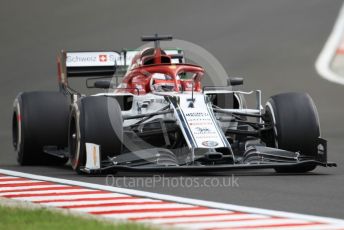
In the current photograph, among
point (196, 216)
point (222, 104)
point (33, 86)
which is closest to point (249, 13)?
point (33, 86)

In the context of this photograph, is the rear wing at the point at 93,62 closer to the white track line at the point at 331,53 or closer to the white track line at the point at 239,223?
the white track line at the point at 239,223

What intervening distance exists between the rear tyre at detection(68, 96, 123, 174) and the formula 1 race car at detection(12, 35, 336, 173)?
1 centimetres

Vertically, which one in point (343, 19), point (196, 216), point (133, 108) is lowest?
point (196, 216)

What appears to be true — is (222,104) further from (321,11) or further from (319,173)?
(321,11)

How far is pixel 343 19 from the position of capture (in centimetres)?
3541

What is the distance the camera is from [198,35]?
33.8 m

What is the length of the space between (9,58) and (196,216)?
23.2m

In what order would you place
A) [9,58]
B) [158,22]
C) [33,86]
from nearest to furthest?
[33,86]
[9,58]
[158,22]

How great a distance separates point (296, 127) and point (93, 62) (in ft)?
18.1

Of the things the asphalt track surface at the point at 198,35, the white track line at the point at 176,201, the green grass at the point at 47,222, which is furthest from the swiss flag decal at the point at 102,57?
the green grass at the point at 47,222

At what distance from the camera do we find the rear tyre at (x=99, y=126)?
46.9 ft

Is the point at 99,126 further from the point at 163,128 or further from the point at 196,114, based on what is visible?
the point at 196,114

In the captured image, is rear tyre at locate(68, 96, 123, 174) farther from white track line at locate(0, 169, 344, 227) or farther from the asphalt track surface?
the asphalt track surface

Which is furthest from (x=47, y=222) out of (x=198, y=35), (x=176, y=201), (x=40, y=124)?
(x=198, y=35)
